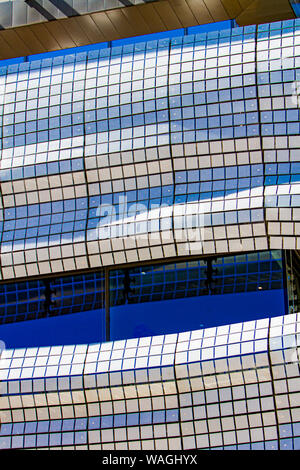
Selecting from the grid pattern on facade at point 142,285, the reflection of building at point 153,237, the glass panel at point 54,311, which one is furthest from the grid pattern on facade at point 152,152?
the glass panel at point 54,311

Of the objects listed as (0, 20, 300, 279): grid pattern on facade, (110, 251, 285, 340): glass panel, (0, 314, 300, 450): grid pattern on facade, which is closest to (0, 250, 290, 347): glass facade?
(110, 251, 285, 340): glass panel

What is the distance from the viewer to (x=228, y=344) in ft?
93.6

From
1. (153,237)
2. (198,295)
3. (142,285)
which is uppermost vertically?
(153,237)

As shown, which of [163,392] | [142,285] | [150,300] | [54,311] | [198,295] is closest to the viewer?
[163,392]

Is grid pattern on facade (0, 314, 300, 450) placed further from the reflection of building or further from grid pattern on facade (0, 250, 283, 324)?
grid pattern on facade (0, 250, 283, 324)

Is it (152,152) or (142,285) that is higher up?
(152,152)

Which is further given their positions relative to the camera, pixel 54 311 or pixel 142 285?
pixel 54 311

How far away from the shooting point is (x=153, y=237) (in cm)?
3059

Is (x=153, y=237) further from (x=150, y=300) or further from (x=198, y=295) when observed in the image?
(x=198, y=295)

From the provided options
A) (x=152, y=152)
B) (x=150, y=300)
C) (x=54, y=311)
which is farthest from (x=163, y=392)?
(x=152, y=152)

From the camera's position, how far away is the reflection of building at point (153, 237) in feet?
93.9

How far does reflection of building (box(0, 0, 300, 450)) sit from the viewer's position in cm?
2862

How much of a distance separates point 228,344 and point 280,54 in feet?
33.8

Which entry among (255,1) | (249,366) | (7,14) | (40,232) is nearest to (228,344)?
(249,366)
